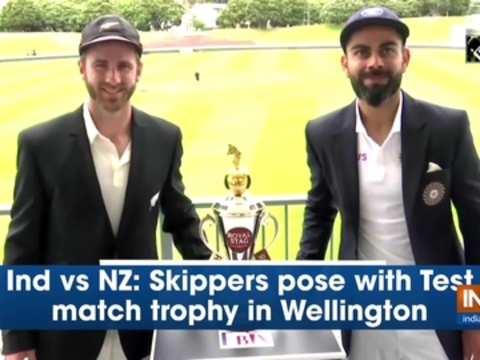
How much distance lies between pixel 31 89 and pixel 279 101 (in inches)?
36.4

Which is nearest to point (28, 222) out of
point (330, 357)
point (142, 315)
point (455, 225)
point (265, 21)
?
point (142, 315)

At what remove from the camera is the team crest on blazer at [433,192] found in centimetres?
193

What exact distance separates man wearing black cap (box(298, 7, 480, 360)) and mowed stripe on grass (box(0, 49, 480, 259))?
0.35m

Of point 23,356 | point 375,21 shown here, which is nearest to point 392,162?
point 375,21

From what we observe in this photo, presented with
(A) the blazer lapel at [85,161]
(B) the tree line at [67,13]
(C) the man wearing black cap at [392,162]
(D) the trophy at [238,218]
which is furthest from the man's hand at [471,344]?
(B) the tree line at [67,13]

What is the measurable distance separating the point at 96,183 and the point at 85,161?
0.07 m

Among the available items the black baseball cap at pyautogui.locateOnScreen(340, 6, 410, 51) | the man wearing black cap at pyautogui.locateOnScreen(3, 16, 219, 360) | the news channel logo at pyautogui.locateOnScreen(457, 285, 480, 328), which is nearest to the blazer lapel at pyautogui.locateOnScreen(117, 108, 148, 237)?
the man wearing black cap at pyautogui.locateOnScreen(3, 16, 219, 360)

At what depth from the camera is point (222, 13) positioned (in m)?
2.41

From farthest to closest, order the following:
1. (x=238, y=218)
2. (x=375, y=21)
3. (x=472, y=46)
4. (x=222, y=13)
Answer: (x=222, y=13) → (x=472, y=46) → (x=238, y=218) → (x=375, y=21)

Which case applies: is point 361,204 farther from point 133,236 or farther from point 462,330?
point 133,236

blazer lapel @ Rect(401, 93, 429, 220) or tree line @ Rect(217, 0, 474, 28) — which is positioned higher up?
tree line @ Rect(217, 0, 474, 28)

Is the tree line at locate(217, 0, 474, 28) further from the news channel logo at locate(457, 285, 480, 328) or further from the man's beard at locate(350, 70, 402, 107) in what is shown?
the news channel logo at locate(457, 285, 480, 328)

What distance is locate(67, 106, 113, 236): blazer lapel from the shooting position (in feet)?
6.22

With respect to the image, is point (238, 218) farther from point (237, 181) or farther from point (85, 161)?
point (85, 161)
